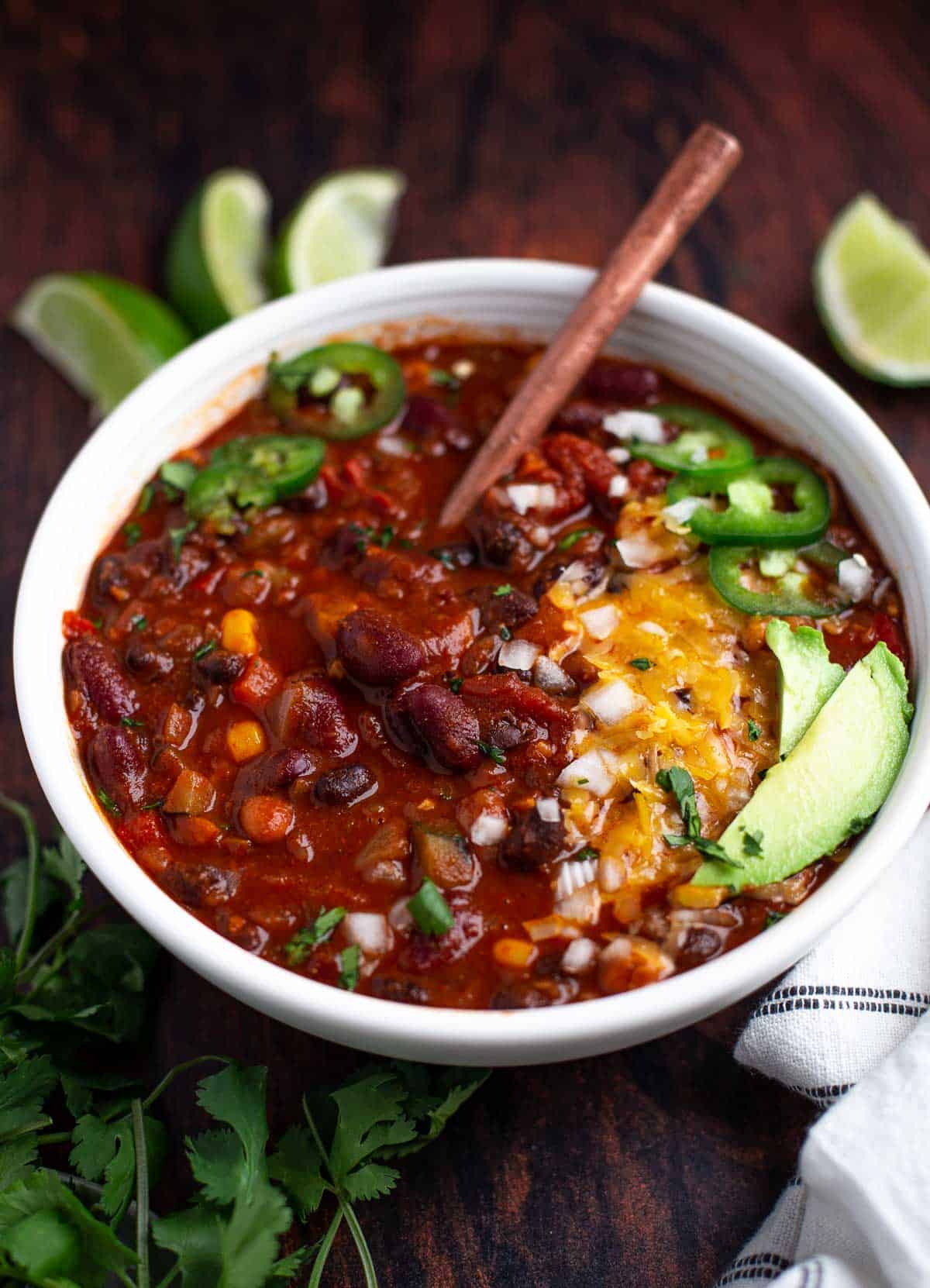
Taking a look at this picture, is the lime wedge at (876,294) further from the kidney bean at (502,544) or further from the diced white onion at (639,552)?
the kidney bean at (502,544)

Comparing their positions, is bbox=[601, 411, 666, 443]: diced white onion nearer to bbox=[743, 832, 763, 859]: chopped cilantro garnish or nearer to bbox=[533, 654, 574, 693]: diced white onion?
bbox=[533, 654, 574, 693]: diced white onion

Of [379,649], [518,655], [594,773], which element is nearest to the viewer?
[594,773]

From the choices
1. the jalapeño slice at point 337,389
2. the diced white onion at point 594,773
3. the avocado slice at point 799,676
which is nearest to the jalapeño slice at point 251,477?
the jalapeño slice at point 337,389

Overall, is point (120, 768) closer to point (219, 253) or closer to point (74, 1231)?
point (74, 1231)

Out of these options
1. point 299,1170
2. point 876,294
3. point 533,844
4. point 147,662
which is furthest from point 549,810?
point 876,294

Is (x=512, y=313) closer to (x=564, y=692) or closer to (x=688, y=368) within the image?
(x=688, y=368)

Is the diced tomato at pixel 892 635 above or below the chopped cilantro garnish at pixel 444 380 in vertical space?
above
